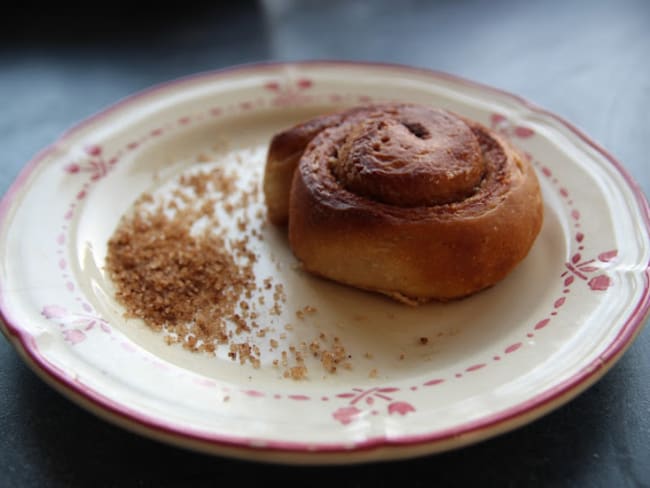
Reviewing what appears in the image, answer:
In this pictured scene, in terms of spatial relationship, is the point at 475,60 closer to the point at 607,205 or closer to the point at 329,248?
the point at 607,205

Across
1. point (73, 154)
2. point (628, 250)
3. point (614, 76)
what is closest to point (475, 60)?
point (614, 76)

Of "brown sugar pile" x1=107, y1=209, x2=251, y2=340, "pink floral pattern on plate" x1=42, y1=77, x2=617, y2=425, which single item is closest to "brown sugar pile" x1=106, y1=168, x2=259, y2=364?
"brown sugar pile" x1=107, y1=209, x2=251, y2=340

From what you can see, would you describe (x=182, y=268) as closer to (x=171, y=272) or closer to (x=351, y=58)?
(x=171, y=272)

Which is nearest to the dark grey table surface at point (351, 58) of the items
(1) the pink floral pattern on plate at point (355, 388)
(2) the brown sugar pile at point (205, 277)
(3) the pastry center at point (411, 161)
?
(1) the pink floral pattern on plate at point (355, 388)

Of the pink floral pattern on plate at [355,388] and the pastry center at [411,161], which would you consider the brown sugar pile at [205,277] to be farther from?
the pastry center at [411,161]

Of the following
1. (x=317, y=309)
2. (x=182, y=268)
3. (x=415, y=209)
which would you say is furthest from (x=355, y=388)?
(x=182, y=268)

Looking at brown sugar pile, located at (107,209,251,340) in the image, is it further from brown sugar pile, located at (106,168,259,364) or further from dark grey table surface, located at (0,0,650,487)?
dark grey table surface, located at (0,0,650,487)
